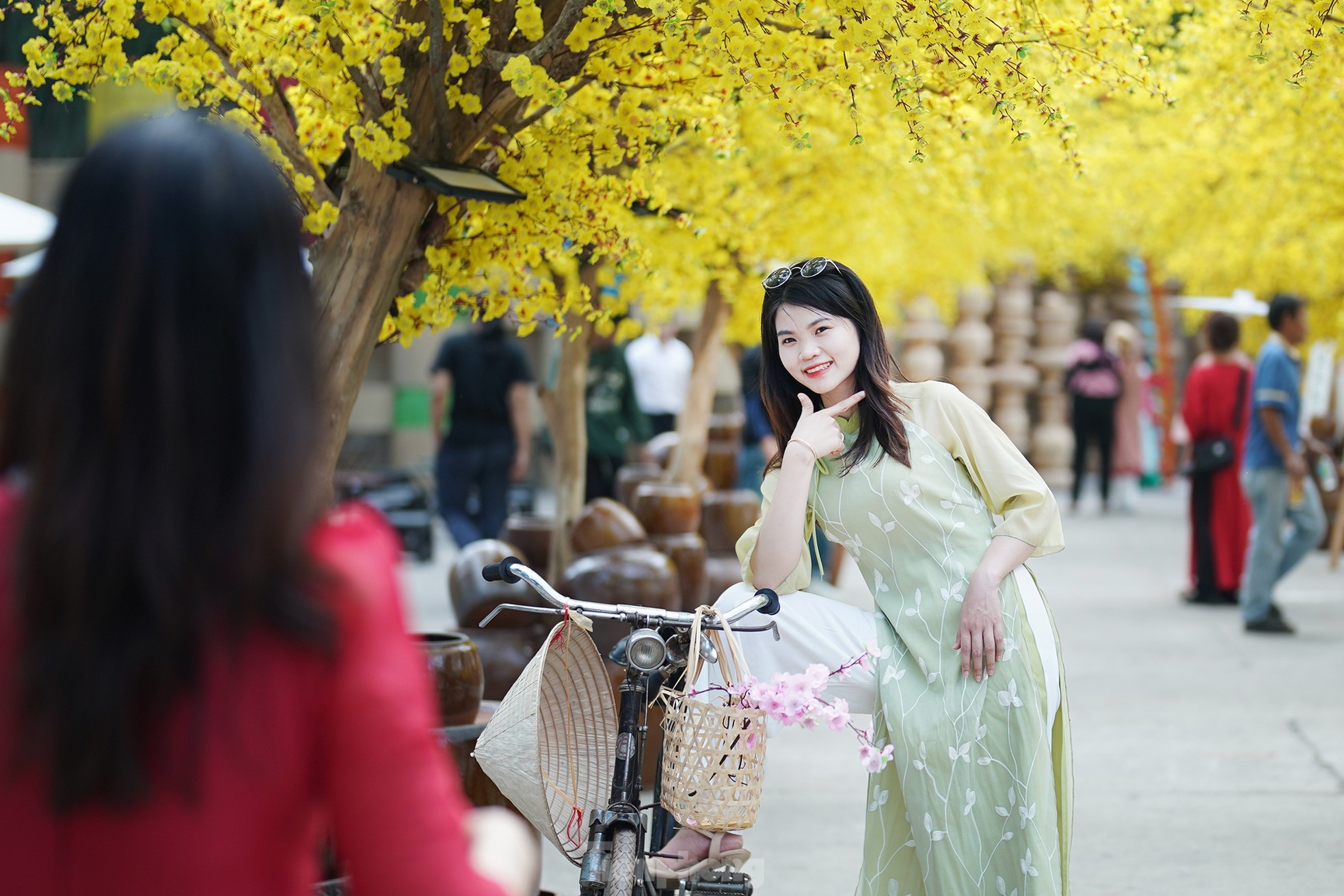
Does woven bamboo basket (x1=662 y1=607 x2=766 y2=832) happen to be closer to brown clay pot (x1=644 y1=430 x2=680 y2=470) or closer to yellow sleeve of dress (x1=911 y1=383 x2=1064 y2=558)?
yellow sleeve of dress (x1=911 y1=383 x2=1064 y2=558)

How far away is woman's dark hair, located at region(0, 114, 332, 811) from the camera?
3.95 ft

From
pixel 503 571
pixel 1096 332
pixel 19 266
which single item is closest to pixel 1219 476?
pixel 1096 332

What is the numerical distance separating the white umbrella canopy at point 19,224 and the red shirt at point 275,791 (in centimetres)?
515

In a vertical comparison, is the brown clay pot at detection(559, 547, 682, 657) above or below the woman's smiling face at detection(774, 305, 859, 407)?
below

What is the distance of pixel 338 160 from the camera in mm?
4094

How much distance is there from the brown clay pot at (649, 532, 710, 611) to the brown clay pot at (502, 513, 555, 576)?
557 millimetres

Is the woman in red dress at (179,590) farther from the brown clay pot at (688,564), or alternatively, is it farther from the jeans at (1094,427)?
the jeans at (1094,427)

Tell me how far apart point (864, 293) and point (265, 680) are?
2201 mm

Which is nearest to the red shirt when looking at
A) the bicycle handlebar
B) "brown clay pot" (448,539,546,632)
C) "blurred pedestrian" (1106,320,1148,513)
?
the bicycle handlebar

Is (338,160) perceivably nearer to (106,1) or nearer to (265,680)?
(106,1)

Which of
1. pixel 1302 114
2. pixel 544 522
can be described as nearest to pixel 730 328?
pixel 544 522

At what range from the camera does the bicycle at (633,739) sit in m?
2.69

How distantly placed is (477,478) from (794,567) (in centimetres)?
626

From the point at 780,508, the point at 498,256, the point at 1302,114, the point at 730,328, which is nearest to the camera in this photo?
the point at 780,508
